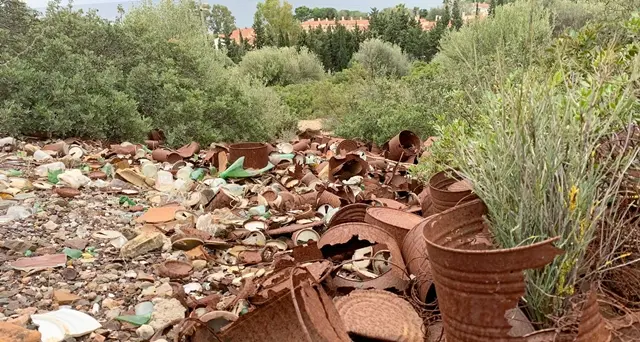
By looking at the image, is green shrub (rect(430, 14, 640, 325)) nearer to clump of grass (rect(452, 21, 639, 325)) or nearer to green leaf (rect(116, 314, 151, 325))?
clump of grass (rect(452, 21, 639, 325))

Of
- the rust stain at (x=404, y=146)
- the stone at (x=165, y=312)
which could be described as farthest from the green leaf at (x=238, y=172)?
the stone at (x=165, y=312)

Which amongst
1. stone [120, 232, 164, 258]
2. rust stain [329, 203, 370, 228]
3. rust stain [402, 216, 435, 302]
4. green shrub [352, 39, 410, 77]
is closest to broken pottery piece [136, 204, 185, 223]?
stone [120, 232, 164, 258]

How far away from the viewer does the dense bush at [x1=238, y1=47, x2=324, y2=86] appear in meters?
21.7

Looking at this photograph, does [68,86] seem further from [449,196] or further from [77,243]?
[449,196]

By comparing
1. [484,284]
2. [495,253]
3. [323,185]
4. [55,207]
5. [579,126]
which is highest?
[579,126]

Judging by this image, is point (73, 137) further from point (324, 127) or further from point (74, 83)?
point (324, 127)

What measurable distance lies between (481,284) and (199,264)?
215 centimetres

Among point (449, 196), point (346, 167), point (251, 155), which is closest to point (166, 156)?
point (251, 155)

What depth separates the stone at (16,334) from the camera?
7.42 ft

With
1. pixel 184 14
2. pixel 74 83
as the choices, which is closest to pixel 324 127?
pixel 184 14

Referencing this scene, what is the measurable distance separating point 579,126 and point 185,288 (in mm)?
2227

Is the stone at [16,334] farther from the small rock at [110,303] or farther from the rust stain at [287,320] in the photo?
the rust stain at [287,320]

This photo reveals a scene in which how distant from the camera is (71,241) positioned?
11.6 feet

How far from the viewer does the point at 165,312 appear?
277cm
